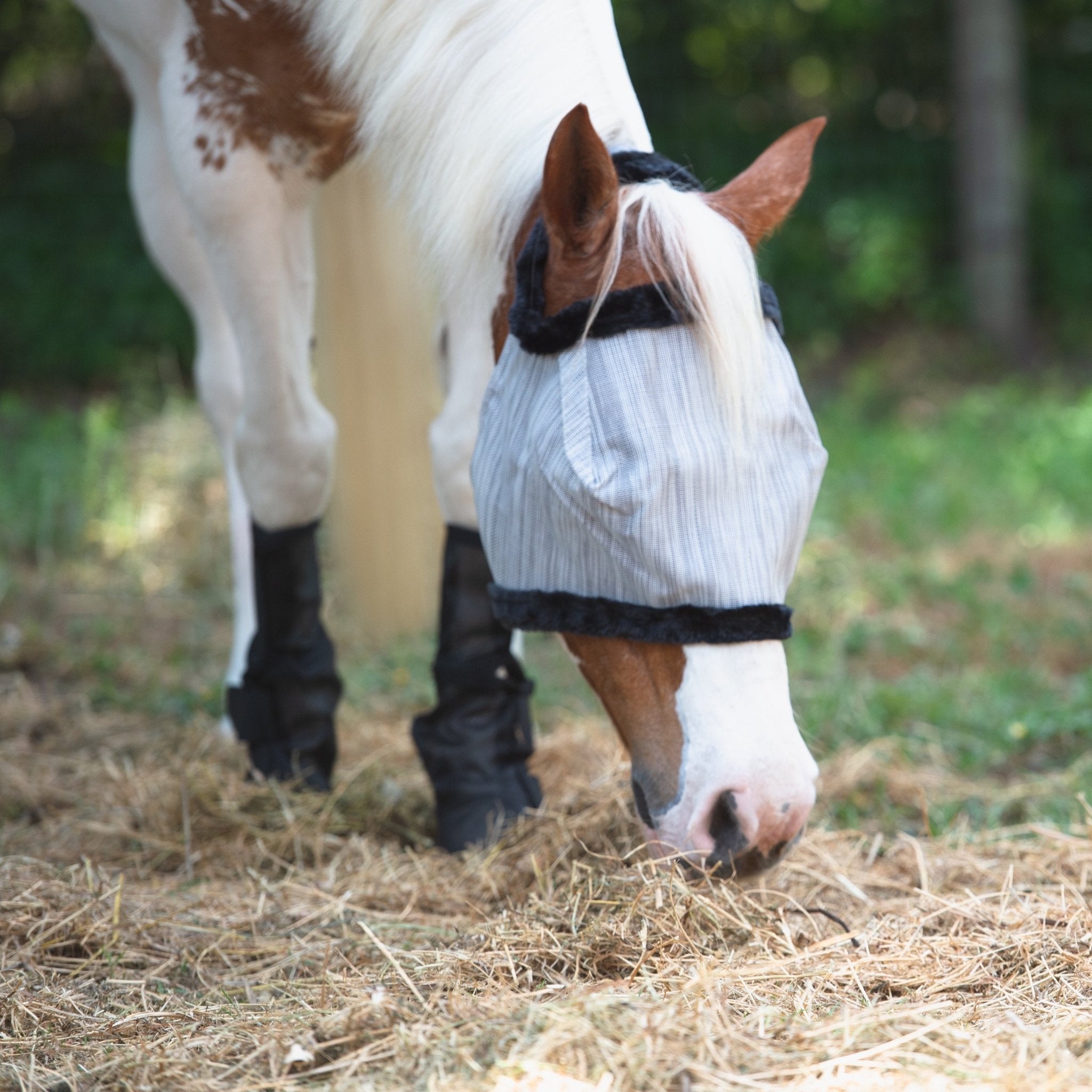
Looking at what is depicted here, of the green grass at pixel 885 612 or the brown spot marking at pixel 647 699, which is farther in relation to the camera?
the green grass at pixel 885 612

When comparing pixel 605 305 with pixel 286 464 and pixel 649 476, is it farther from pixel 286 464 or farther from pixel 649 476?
pixel 286 464

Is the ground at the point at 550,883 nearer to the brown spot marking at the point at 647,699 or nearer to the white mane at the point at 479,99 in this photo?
the brown spot marking at the point at 647,699

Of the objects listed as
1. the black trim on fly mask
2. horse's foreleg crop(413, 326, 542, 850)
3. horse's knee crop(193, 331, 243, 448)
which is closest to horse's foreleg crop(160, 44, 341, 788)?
horse's foreleg crop(413, 326, 542, 850)

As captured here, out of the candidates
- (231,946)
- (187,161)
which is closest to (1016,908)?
(231,946)

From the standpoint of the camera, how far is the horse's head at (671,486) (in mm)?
1574

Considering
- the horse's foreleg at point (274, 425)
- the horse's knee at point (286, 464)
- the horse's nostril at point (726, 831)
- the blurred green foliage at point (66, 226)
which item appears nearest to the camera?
the horse's nostril at point (726, 831)

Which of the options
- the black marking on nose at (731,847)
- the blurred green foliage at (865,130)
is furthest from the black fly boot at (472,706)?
the blurred green foliage at (865,130)

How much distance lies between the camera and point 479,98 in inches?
73.0

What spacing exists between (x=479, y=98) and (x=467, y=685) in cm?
100

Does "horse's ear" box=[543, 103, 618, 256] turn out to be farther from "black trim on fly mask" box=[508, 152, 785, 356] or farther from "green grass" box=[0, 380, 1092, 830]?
"green grass" box=[0, 380, 1092, 830]

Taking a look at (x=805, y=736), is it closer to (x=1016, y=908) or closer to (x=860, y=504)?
(x=1016, y=908)

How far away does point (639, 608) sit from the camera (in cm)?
162

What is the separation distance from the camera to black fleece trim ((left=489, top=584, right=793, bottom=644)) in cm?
158

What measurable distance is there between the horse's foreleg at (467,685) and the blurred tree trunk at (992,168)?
6.68 m
